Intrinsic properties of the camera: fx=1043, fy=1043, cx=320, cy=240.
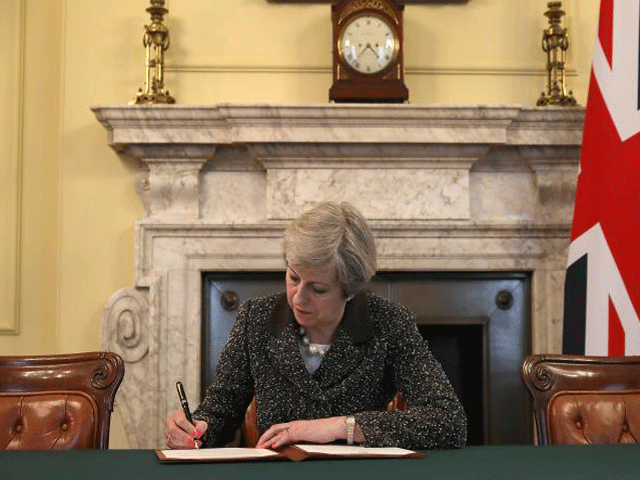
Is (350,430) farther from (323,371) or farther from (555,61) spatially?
(555,61)

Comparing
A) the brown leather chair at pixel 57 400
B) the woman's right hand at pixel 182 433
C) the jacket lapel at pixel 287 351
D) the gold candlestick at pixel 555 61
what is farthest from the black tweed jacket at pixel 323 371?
the gold candlestick at pixel 555 61

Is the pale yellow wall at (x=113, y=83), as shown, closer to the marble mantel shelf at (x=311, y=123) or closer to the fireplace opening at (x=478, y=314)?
the marble mantel shelf at (x=311, y=123)

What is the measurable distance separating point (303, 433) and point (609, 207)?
73.3 inches

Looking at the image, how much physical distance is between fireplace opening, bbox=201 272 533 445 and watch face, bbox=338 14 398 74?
0.83 m

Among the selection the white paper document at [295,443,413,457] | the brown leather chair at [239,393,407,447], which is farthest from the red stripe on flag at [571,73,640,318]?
the white paper document at [295,443,413,457]

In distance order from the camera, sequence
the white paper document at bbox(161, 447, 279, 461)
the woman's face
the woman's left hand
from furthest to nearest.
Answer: the woman's face
the woman's left hand
the white paper document at bbox(161, 447, 279, 461)

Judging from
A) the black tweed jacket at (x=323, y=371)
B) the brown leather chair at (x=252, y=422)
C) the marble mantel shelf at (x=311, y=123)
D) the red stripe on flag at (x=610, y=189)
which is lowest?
the brown leather chair at (x=252, y=422)

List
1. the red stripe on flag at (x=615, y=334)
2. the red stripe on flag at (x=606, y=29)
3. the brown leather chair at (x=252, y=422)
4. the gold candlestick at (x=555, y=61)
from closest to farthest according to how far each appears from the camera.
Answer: the brown leather chair at (x=252, y=422) < the red stripe on flag at (x=615, y=334) < the red stripe on flag at (x=606, y=29) < the gold candlestick at (x=555, y=61)

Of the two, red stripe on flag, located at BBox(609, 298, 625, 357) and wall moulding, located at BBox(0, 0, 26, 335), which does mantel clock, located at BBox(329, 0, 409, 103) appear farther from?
wall moulding, located at BBox(0, 0, 26, 335)

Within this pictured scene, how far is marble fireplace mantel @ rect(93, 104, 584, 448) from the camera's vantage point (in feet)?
13.0

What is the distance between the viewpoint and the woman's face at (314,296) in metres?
2.46

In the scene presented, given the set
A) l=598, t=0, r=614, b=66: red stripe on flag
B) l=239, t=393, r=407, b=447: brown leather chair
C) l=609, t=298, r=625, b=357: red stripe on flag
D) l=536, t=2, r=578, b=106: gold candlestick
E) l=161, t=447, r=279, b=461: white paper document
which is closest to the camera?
l=161, t=447, r=279, b=461: white paper document

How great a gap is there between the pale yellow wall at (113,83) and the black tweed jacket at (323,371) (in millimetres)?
1575

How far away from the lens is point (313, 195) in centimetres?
406
